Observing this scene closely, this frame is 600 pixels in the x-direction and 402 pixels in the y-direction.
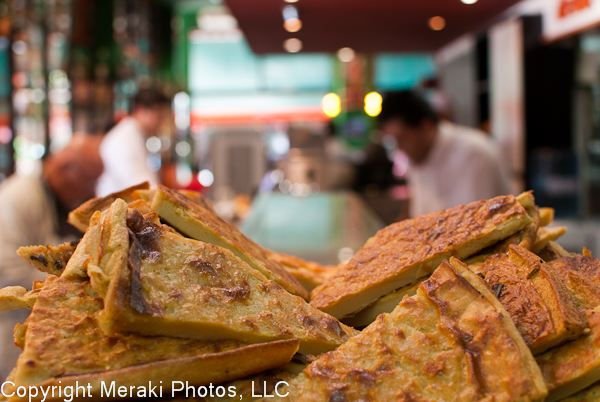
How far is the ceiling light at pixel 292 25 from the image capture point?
4262mm

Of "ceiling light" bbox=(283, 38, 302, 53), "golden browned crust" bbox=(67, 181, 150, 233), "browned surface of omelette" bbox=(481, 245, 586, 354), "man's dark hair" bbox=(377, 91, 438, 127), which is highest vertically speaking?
"ceiling light" bbox=(283, 38, 302, 53)

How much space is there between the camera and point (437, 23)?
4422 mm

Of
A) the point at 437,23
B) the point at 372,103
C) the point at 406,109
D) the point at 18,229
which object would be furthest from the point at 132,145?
the point at 372,103

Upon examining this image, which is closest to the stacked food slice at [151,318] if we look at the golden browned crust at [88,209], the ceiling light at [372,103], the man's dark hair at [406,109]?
the golden browned crust at [88,209]

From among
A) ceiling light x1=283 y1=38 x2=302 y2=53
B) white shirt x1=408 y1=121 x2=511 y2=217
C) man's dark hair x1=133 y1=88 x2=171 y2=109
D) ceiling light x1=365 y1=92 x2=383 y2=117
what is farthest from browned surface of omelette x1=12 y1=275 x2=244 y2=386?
ceiling light x1=365 y1=92 x2=383 y2=117

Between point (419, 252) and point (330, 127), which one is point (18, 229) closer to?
point (419, 252)

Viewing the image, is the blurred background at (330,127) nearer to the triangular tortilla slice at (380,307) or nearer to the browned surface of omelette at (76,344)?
the triangular tortilla slice at (380,307)

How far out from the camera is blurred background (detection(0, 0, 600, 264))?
12.7 ft

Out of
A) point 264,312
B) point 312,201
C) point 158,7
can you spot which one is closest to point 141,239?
point 264,312

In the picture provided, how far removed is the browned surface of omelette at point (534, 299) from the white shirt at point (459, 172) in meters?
2.74

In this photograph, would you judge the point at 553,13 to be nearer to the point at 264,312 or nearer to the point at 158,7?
the point at 264,312

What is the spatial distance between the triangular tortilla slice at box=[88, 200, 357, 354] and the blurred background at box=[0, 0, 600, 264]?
1525 mm

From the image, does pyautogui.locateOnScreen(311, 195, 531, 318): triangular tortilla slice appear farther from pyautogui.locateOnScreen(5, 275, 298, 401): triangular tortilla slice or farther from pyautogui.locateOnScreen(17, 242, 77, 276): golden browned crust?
pyautogui.locateOnScreen(17, 242, 77, 276): golden browned crust

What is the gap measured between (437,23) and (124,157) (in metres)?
Result: 3.05
